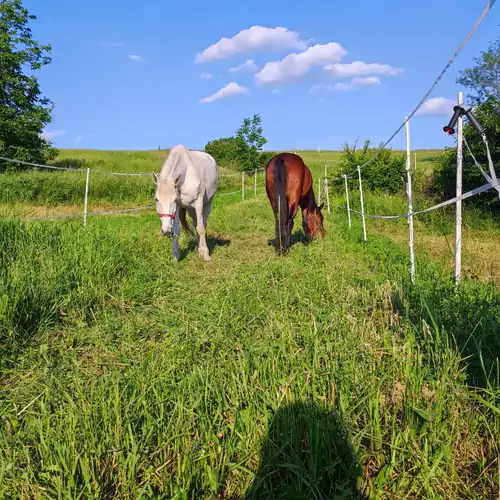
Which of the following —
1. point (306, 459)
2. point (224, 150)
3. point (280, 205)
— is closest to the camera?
point (306, 459)

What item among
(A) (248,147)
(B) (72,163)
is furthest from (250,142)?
(B) (72,163)

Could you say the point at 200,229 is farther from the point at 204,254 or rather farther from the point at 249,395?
the point at 249,395

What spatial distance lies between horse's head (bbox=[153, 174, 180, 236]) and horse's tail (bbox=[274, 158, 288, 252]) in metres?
1.67

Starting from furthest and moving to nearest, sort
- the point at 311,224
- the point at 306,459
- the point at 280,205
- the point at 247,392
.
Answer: the point at 311,224 < the point at 280,205 < the point at 247,392 < the point at 306,459

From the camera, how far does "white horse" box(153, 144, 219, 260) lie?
5.64m

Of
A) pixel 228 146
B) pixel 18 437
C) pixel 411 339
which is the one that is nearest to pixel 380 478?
pixel 411 339

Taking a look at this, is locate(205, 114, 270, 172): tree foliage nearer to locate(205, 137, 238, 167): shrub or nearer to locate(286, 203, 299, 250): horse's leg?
locate(205, 137, 238, 167): shrub

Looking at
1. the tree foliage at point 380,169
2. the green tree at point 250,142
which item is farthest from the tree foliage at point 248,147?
the tree foliage at point 380,169

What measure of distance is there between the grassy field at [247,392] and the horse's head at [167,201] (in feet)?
5.98

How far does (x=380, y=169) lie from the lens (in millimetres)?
18812

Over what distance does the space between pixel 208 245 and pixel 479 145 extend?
9.79 m

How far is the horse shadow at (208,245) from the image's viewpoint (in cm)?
670

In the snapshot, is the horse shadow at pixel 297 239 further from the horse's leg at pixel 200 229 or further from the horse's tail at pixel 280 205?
the horse's leg at pixel 200 229

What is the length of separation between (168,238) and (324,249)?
2.68 meters
